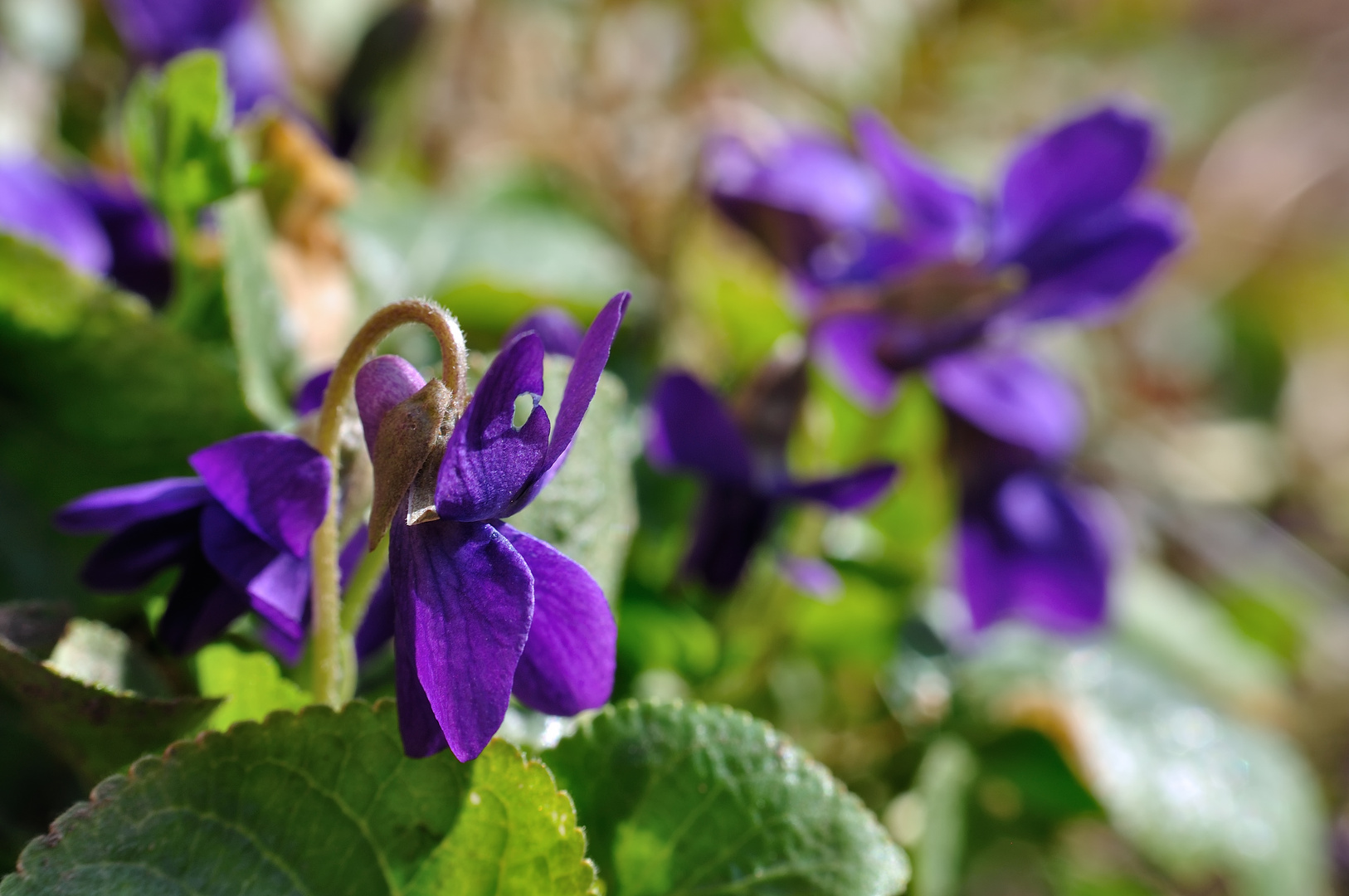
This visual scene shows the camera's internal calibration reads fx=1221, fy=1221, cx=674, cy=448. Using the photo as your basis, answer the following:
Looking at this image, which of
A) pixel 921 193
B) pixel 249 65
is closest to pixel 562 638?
pixel 921 193

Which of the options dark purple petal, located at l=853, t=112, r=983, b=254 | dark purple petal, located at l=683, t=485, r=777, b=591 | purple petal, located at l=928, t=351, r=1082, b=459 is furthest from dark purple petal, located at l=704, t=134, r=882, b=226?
dark purple petal, located at l=683, t=485, r=777, b=591

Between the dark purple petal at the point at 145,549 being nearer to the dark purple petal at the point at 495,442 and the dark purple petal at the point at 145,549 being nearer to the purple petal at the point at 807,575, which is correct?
the dark purple petal at the point at 495,442

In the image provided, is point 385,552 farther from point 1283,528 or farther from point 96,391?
point 1283,528

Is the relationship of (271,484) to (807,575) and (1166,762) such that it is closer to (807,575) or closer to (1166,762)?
(807,575)

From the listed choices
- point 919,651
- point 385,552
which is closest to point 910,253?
point 919,651

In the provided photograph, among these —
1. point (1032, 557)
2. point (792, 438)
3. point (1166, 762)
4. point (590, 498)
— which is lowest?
point (1166, 762)

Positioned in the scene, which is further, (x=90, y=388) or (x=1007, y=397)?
(x=1007, y=397)

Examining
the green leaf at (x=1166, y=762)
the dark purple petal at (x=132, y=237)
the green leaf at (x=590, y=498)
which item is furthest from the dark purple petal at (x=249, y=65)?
the green leaf at (x=1166, y=762)
